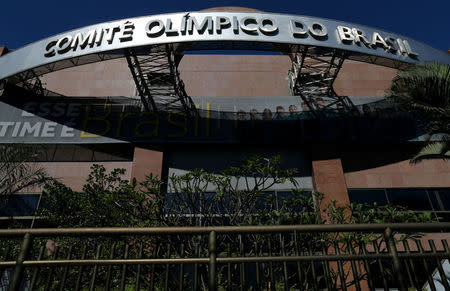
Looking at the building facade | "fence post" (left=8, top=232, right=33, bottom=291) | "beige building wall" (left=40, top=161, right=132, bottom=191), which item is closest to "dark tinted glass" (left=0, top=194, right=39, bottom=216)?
the building facade

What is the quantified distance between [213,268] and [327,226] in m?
1.21

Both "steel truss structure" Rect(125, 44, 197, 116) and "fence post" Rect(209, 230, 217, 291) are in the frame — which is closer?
"fence post" Rect(209, 230, 217, 291)

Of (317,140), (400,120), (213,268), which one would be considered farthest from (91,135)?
(400,120)

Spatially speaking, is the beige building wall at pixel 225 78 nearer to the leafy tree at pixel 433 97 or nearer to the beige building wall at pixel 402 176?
the beige building wall at pixel 402 176

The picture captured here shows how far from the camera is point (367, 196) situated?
44.9 feet

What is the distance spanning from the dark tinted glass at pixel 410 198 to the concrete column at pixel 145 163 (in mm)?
11056

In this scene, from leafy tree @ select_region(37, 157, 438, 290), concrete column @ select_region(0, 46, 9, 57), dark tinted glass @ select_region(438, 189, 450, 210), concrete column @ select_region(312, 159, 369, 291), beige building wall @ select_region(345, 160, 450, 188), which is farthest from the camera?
concrete column @ select_region(0, 46, 9, 57)

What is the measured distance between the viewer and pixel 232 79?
17453mm

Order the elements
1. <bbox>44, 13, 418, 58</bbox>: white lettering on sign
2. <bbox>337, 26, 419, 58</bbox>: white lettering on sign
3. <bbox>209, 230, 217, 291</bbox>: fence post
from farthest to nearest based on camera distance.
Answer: <bbox>337, 26, 419, 58</bbox>: white lettering on sign < <bbox>44, 13, 418, 58</bbox>: white lettering on sign < <bbox>209, 230, 217, 291</bbox>: fence post

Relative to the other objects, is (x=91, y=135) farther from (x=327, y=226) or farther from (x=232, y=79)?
(x=327, y=226)

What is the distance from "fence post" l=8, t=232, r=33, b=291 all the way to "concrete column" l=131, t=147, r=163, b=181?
10494 mm

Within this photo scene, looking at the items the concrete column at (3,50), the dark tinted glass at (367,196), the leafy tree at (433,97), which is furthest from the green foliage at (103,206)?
the concrete column at (3,50)

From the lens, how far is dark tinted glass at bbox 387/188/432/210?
13.2m

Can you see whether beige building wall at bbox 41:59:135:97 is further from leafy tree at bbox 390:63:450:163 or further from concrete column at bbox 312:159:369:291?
leafy tree at bbox 390:63:450:163
